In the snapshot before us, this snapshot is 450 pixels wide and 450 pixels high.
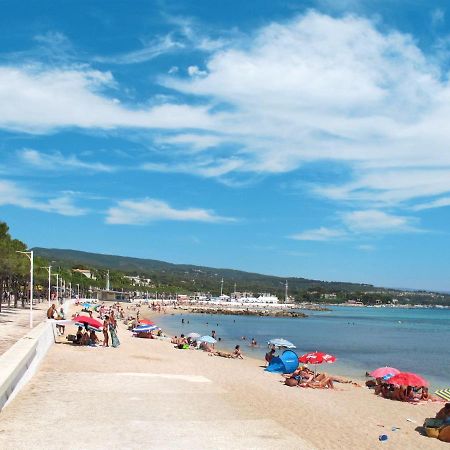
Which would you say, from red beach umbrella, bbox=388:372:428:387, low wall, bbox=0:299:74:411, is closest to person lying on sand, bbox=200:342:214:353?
red beach umbrella, bbox=388:372:428:387

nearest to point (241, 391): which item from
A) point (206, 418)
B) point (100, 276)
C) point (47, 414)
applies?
point (206, 418)

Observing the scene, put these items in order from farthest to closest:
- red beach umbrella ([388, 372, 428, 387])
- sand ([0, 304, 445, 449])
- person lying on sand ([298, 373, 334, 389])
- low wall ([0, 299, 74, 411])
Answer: person lying on sand ([298, 373, 334, 389]) → red beach umbrella ([388, 372, 428, 387]) → low wall ([0, 299, 74, 411]) → sand ([0, 304, 445, 449])

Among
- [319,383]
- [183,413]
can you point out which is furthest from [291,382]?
[183,413]

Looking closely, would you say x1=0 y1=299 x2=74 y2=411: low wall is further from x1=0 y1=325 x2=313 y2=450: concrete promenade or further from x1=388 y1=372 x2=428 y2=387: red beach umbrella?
x1=388 y1=372 x2=428 y2=387: red beach umbrella

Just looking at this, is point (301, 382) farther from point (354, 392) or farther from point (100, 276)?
point (100, 276)

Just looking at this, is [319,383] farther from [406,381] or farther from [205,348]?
[205,348]

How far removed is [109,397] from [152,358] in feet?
34.1

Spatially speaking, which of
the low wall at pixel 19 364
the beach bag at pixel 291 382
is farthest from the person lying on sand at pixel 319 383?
the low wall at pixel 19 364

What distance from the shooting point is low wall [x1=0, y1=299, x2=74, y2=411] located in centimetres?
1116

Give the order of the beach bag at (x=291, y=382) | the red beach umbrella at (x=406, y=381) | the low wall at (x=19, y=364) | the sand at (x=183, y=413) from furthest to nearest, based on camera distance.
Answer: the beach bag at (x=291, y=382) → the red beach umbrella at (x=406, y=381) → the low wall at (x=19, y=364) → the sand at (x=183, y=413)

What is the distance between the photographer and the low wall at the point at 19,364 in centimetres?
1116

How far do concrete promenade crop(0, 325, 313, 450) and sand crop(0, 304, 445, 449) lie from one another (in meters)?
0.02

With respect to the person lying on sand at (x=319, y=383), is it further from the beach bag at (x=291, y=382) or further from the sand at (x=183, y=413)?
the sand at (x=183, y=413)

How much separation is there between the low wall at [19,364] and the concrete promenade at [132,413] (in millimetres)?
288
